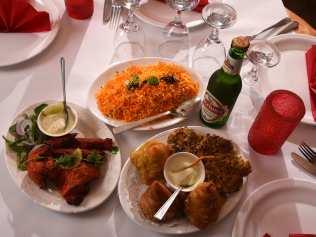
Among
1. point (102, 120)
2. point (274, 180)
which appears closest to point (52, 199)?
point (102, 120)

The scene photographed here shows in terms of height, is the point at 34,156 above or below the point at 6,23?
below

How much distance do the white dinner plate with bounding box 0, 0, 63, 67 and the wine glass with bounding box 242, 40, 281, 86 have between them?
0.54 metres

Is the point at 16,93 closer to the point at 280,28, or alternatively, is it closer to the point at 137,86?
the point at 137,86

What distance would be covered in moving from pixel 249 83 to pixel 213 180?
349 mm

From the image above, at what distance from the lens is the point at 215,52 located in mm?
1151

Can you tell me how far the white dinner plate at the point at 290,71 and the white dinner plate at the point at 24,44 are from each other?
0.59m

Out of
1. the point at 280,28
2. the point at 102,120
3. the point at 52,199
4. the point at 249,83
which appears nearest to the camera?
the point at 52,199

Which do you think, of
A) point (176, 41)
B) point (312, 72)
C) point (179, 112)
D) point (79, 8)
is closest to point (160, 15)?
point (176, 41)

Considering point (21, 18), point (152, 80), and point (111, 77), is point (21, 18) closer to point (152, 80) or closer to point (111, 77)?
point (111, 77)

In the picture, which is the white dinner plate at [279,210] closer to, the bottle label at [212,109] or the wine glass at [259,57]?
the bottle label at [212,109]

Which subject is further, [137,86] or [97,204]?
[137,86]

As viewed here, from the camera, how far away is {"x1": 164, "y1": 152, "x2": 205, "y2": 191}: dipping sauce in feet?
2.75

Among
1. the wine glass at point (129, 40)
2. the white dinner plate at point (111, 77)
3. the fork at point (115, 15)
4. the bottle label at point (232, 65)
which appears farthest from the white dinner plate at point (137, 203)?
the fork at point (115, 15)

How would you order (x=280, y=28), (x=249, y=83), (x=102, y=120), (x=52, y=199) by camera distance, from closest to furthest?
1. (x=52, y=199)
2. (x=102, y=120)
3. (x=249, y=83)
4. (x=280, y=28)
